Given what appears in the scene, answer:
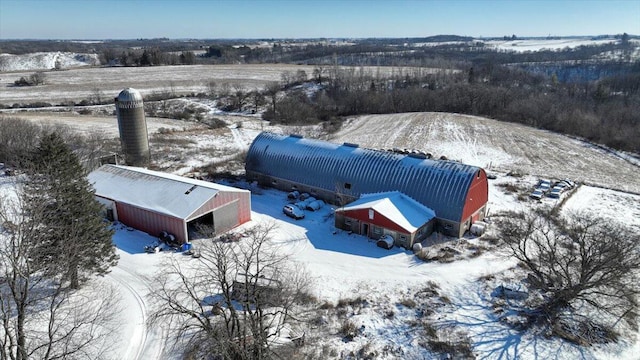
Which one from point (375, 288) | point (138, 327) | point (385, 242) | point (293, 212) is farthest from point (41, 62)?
point (375, 288)

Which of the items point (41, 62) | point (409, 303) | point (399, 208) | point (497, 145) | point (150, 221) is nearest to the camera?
point (409, 303)

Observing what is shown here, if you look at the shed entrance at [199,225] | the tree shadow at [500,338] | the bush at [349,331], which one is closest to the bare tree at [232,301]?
the shed entrance at [199,225]

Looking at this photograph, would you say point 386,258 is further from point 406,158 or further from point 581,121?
point 581,121

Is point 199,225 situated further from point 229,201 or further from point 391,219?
point 391,219

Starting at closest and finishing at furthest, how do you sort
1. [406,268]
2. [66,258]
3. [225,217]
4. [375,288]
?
[66,258] < [375,288] < [406,268] < [225,217]

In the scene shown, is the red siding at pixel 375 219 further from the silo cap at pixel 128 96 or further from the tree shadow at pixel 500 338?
the silo cap at pixel 128 96

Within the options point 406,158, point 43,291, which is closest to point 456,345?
point 406,158

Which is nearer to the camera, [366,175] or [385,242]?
[385,242]
